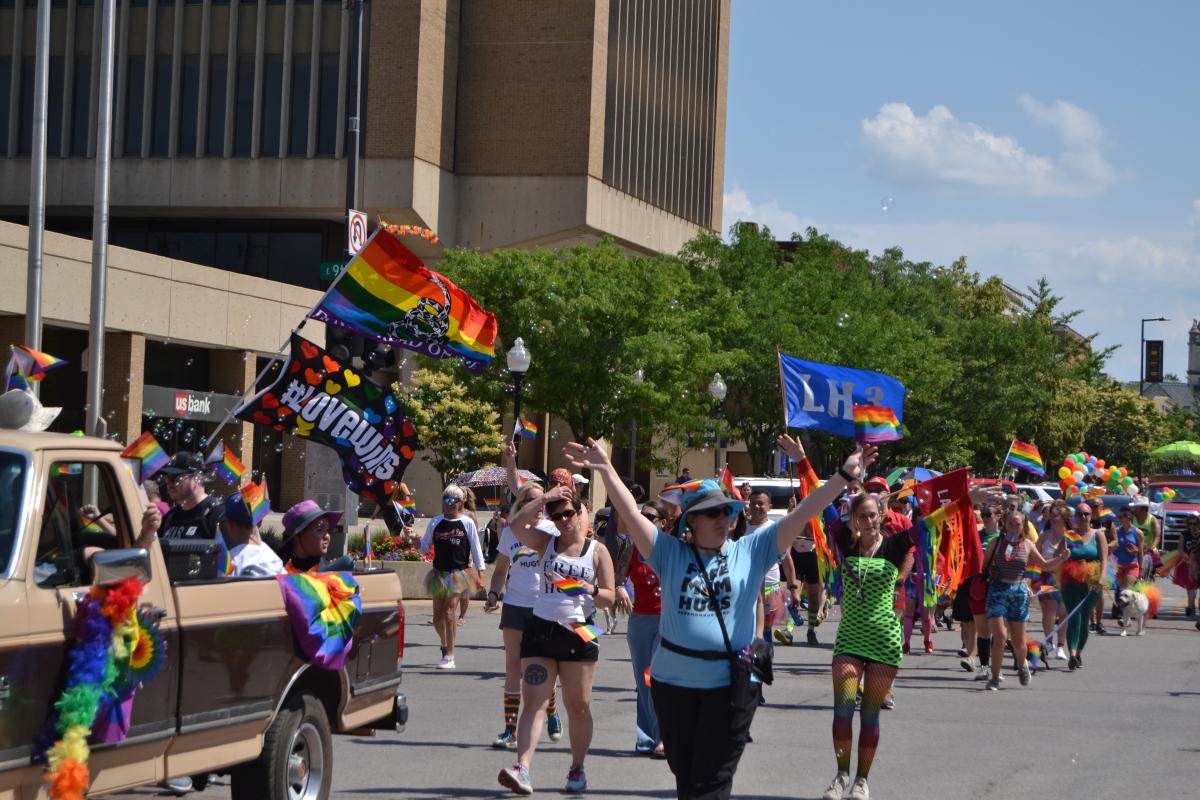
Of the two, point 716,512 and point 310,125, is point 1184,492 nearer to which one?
point 310,125

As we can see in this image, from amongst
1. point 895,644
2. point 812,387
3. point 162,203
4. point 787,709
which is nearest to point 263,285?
point 162,203

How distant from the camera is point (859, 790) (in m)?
8.98

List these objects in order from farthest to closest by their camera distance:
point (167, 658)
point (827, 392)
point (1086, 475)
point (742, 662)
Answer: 1. point (1086, 475)
2. point (827, 392)
3. point (742, 662)
4. point (167, 658)

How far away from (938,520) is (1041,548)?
734cm

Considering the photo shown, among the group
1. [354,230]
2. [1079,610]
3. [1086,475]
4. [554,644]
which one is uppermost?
[354,230]

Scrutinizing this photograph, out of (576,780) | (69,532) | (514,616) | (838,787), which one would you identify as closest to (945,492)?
(838,787)

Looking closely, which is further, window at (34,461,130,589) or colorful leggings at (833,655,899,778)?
colorful leggings at (833,655,899,778)

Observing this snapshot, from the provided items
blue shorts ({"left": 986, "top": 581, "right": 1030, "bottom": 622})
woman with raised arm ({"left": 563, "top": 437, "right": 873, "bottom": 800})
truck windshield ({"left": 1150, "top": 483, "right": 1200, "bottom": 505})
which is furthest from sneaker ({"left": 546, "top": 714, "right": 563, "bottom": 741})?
truck windshield ({"left": 1150, "top": 483, "right": 1200, "bottom": 505})

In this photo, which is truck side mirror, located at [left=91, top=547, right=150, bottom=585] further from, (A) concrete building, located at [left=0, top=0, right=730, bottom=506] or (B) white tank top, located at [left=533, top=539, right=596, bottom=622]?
(A) concrete building, located at [left=0, top=0, right=730, bottom=506]

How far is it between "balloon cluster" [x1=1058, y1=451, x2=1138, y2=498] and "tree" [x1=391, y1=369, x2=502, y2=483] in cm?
1604

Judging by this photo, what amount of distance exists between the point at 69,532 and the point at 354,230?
1731cm

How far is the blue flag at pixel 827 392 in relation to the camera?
17.8 m

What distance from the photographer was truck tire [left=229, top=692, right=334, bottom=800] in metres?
7.12

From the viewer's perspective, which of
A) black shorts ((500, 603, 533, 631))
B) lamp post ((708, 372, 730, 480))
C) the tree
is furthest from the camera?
the tree
